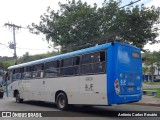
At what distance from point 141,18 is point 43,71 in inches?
496

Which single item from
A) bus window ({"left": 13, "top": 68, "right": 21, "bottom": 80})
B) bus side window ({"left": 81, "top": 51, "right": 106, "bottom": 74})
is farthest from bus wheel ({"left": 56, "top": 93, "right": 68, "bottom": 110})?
bus window ({"left": 13, "top": 68, "right": 21, "bottom": 80})

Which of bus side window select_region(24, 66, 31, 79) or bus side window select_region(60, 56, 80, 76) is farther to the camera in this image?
bus side window select_region(24, 66, 31, 79)

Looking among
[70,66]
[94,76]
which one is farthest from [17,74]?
[94,76]

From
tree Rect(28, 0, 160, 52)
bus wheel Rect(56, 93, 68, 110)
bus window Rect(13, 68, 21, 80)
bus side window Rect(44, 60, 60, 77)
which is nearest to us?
bus wheel Rect(56, 93, 68, 110)

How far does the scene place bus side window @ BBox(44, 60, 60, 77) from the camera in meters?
15.0

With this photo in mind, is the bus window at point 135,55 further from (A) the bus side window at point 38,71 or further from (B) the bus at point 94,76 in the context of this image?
(A) the bus side window at point 38,71

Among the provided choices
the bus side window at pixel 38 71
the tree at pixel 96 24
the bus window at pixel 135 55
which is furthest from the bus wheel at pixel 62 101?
the tree at pixel 96 24

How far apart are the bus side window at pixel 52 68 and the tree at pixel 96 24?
845 cm

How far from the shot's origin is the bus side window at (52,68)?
14984 mm

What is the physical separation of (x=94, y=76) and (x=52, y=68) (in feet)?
13.2

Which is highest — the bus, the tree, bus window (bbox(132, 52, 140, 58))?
the tree

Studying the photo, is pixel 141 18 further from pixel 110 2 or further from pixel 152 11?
pixel 110 2

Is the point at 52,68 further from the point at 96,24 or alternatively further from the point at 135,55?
the point at 96,24

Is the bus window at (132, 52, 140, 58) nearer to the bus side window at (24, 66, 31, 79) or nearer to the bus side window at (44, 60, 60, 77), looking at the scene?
the bus side window at (44, 60, 60, 77)
